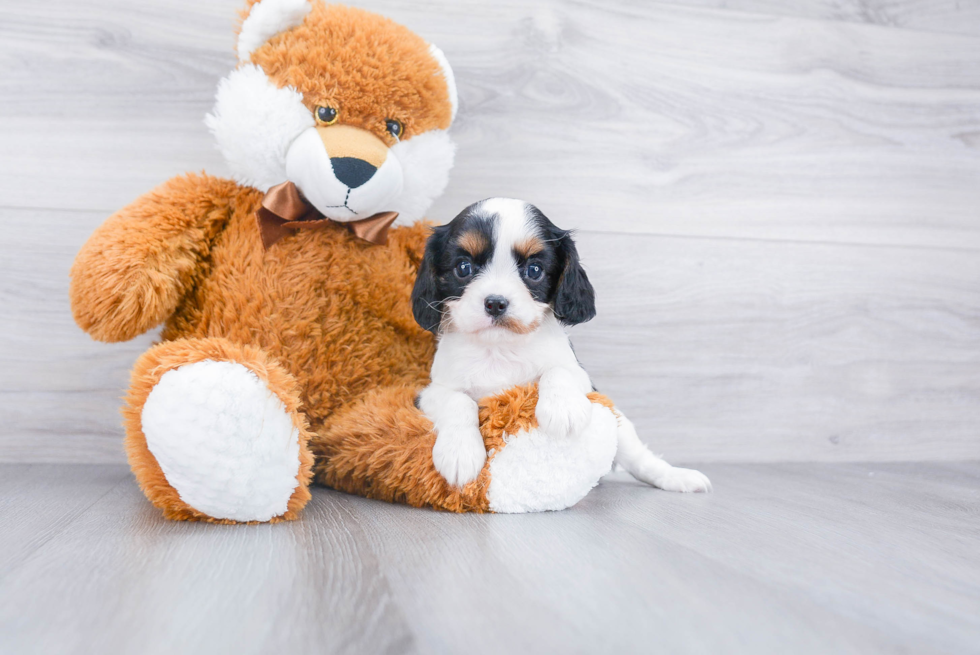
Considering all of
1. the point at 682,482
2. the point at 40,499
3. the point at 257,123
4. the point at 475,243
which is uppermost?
the point at 257,123

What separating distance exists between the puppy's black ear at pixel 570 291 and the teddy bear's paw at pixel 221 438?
496 millimetres

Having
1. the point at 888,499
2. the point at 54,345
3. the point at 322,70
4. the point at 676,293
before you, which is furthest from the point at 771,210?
the point at 54,345

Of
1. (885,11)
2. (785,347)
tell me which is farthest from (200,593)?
(885,11)

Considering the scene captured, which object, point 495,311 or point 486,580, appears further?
point 495,311

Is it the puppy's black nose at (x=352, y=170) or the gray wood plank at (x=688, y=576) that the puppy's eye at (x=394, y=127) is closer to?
the puppy's black nose at (x=352, y=170)

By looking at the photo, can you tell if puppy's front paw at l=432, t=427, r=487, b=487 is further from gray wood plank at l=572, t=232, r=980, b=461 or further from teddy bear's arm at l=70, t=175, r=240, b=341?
gray wood plank at l=572, t=232, r=980, b=461

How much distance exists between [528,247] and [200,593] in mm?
713

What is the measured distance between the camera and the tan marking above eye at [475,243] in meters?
1.16

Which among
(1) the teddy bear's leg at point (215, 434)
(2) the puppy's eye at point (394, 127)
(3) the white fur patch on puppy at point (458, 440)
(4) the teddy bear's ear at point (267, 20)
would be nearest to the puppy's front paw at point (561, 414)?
(3) the white fur patch on puppy at point (458, 440)

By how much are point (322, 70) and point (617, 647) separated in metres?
1.03

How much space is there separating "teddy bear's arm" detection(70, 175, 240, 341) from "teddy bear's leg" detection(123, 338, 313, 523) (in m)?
0.19

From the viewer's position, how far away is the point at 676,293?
1.74m

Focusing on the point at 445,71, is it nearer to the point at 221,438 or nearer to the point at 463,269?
the point at 463,269

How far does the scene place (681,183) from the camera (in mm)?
→ 1746
